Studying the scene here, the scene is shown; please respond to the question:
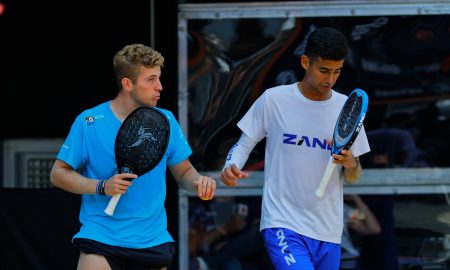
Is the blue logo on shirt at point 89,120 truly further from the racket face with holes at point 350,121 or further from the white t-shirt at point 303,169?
the racket face with holes at point 350,121

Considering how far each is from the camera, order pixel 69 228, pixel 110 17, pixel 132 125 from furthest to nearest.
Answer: pixel 110 17 → pixel 69 228 → pixel 132 125

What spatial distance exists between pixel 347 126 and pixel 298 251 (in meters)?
0.66

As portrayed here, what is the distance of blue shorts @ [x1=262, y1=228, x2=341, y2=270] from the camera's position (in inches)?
188

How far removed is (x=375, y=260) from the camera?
630 centimetres

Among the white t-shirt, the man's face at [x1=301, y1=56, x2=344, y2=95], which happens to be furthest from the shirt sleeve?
the man's face at [x1=301, y1=56, x2=344, y2=95]

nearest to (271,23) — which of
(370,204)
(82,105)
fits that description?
(370,204)

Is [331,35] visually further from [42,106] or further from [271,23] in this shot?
[42,106]

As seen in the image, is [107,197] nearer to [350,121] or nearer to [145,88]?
[145,88]

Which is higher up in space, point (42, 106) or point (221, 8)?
point (221, 8)

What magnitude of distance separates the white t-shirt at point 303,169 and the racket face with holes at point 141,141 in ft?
2.03

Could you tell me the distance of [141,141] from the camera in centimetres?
464

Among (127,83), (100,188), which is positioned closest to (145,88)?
(127,83)

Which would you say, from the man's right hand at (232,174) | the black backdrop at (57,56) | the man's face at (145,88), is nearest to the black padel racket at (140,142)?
the man's face at (145,88)

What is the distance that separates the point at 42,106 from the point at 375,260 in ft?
8.95
